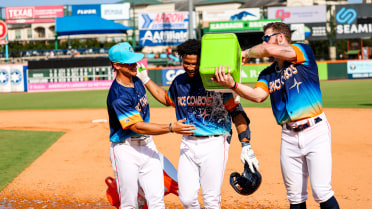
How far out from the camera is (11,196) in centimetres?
685

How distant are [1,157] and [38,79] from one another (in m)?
25.4

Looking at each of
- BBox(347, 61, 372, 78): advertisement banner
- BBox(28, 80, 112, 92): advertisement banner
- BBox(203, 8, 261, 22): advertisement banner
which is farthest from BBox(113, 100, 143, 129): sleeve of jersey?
BBox(203, 8, 261, 22): advertisement banner

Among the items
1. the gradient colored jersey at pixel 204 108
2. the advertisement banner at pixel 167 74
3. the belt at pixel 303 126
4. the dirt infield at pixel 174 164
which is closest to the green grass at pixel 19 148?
the dirt infield at pixel 174 164

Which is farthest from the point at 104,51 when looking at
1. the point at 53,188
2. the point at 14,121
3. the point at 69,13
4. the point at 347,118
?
the point at 53,188

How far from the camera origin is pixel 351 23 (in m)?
43.3

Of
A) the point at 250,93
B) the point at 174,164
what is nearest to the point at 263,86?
the point at 250,93

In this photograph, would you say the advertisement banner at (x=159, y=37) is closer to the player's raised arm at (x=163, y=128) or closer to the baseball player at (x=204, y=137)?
the baseball player at (x=204, y=137)

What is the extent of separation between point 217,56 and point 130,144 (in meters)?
1.48

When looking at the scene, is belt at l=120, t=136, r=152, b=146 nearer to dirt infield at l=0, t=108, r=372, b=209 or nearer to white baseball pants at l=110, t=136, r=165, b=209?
white baseball pants at l=110, t=136, r=165, b=209

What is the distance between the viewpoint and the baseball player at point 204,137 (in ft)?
14.3

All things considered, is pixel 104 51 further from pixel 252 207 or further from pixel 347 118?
pixel 252 207

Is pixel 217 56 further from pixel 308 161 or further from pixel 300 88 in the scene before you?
pixel 308 161

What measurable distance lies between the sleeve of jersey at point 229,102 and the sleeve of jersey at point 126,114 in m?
0.91

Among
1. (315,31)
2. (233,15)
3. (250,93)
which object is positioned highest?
(233,15)
